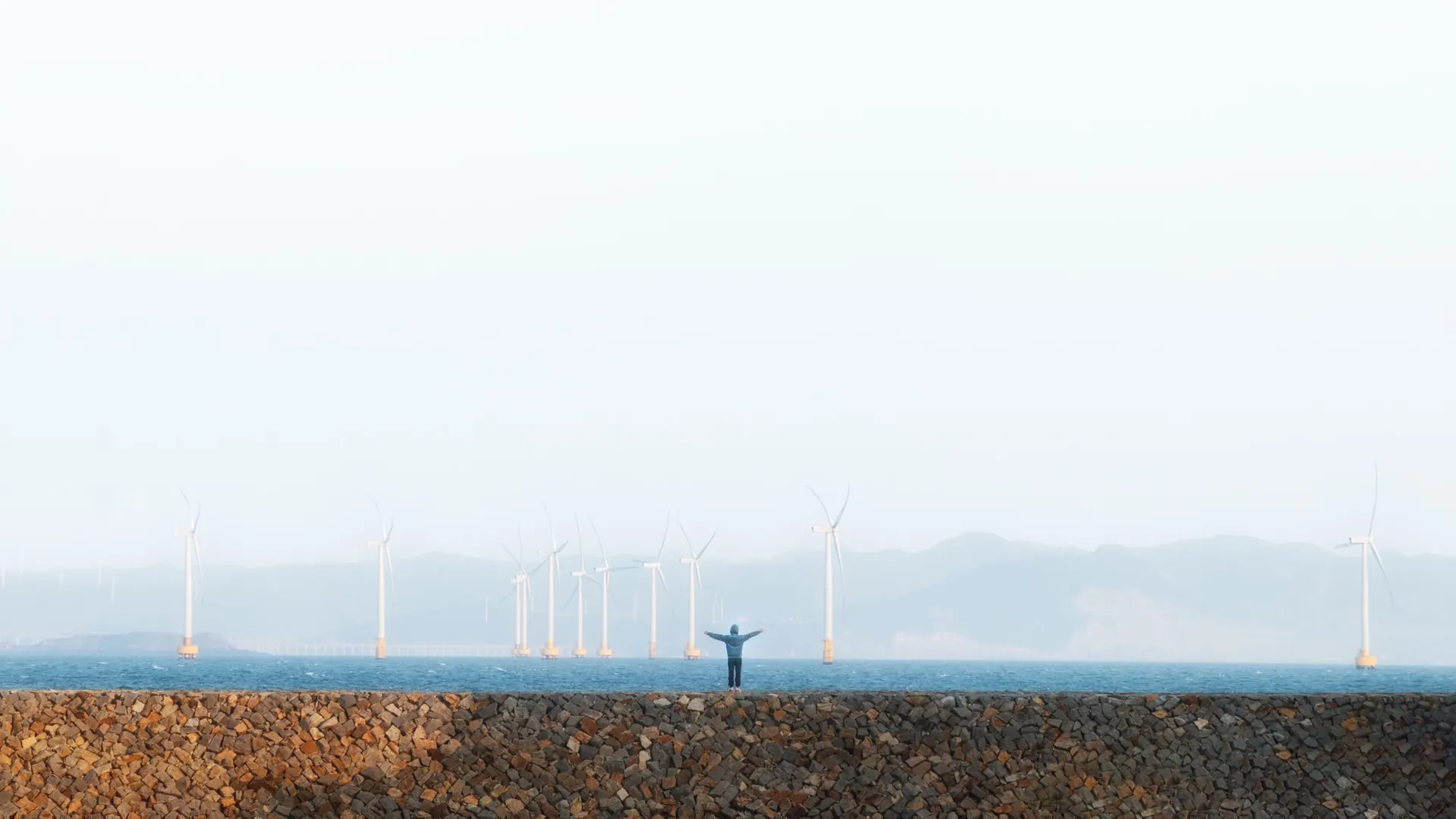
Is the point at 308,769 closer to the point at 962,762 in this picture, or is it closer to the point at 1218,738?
the point at 962,762

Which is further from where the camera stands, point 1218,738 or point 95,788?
point 1218,738

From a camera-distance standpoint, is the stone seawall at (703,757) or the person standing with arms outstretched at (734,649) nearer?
the stone seawall at (703,757)

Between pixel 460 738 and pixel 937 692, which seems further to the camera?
pixel 937 692

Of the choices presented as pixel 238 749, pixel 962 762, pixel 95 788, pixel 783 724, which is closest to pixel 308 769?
pixel 238 749

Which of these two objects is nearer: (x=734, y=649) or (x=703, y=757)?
(x=703, y=757)

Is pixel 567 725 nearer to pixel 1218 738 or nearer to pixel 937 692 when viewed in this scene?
pixel 937 692

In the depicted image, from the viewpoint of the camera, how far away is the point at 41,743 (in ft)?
73.5

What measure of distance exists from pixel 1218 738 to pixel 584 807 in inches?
327

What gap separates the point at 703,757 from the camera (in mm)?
22875

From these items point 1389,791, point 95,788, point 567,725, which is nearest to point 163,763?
point 95,788

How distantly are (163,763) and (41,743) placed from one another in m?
1.52

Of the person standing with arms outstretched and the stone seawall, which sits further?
the person standing with arms outstretched

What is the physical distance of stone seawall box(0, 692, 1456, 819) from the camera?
2227cm

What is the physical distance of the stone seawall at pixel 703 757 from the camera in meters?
22.3
